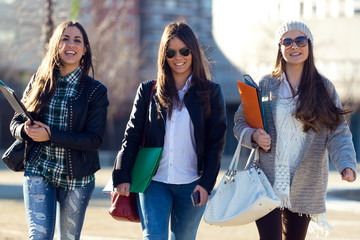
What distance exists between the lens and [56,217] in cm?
529

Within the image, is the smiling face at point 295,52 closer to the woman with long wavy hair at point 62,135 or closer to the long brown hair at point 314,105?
the long brown hair at point 314,105

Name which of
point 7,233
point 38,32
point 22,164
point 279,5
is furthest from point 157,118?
point 279,5

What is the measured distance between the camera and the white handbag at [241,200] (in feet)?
16.0

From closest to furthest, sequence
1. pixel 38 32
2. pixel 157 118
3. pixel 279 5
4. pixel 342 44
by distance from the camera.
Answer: pixel 157 118, pixel 38 32, pixel 342 44, pixel 279 5

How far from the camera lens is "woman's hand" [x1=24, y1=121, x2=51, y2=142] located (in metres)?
4.99

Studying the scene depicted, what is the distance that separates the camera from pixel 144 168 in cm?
510

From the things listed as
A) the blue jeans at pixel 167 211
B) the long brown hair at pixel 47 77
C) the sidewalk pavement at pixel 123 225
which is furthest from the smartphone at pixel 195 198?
the sidewalk pavement at pixel 123 225

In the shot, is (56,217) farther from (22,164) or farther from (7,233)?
(7,233)

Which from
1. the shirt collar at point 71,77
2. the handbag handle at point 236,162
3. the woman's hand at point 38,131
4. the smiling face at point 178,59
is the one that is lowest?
the handbag handle at point 236,162

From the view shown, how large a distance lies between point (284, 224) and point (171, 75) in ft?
4.64

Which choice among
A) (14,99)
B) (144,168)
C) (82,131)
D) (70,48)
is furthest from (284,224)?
(14,99)

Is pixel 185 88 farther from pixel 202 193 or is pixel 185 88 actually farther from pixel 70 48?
pixel 70 48

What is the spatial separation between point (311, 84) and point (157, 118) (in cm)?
116

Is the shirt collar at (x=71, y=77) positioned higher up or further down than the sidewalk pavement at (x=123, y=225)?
higher up
